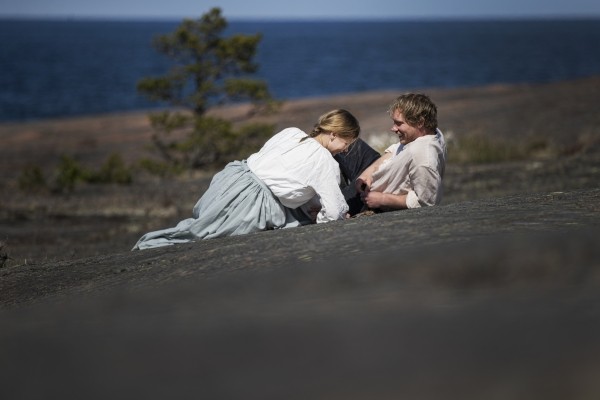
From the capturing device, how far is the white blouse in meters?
7.12

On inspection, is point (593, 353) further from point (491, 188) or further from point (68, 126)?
point (68, 126)

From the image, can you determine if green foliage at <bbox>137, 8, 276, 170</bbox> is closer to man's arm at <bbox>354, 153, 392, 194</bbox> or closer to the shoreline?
the shoreline

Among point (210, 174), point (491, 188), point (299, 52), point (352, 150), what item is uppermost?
point (352, 150)

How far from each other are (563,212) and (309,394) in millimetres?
3314

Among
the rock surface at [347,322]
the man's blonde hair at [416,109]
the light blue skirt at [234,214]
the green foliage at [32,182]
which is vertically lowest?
the green foliage at [32,182]

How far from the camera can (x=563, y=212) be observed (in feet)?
18.7

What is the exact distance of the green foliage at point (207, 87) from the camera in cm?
2177

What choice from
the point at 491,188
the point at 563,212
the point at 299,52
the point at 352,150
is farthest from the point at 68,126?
the point at 299,52

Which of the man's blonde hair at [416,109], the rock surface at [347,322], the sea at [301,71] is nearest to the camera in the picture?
the rock surface at [347,322]

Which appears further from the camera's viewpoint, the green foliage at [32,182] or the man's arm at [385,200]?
the green foliage at [32,182]

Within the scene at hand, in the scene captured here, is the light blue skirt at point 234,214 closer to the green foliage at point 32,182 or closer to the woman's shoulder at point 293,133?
the woman's shoulder at point 293,133

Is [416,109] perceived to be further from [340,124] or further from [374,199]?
[374,199]

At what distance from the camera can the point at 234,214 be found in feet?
24.3

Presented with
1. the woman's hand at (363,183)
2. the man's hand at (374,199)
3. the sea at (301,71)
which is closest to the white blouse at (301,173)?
the man's hand at (374,199)
